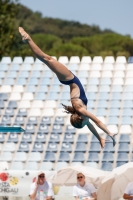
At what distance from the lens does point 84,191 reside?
535 inches

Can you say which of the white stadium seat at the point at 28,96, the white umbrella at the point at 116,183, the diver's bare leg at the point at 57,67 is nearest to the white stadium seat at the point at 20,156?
the white stadium seat at the point at 28,96

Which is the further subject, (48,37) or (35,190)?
(48,37)

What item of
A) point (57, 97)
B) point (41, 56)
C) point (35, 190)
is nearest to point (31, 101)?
point (57, 97)

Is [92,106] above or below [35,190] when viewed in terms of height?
above

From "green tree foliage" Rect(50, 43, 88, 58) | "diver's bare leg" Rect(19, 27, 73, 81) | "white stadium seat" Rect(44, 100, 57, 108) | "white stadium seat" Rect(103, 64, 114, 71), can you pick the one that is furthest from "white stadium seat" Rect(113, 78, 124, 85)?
"green tree foliage" Rect(50, 43, 88, 58)

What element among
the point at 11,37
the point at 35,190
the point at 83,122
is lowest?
the point at 35,190

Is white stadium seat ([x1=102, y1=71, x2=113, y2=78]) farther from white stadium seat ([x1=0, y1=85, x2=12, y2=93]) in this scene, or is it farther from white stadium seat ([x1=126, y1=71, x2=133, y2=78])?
white stadium seat ([x1=0, y1=85, x2=12, y2=93])

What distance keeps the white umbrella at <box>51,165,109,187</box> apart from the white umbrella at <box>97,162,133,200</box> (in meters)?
0.52

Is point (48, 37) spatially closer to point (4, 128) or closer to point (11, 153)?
point (11, 153)

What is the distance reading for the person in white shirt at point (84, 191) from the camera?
1356 cm

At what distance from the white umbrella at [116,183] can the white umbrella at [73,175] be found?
1.70 ft

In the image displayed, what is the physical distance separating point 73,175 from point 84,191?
53.1 inches

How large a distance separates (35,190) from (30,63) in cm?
1081

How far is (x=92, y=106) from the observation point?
70.8ft
